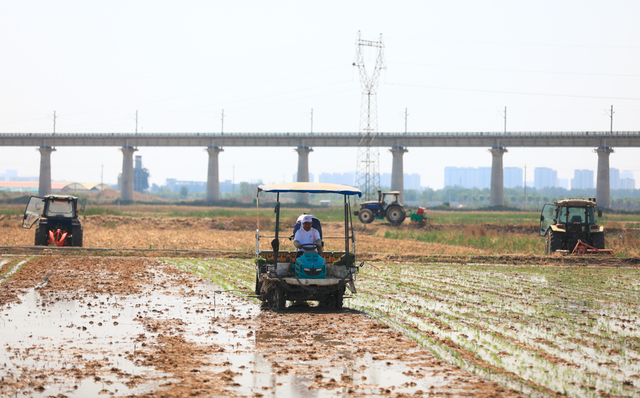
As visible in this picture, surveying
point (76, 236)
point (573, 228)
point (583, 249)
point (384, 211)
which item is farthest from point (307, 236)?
point (384, 211)

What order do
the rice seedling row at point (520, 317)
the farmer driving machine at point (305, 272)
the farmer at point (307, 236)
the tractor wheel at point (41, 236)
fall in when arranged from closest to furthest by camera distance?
the rice seedling row at point (520, 317)
the farmer driving machine at point (305, 272)
the farmer at point (307, 236)
the tractor wheel at point (41, 236)

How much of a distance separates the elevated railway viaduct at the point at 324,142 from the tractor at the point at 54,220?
62892mm

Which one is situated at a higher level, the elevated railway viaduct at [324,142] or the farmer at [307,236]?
the elevated railway viaduct at [324,142]

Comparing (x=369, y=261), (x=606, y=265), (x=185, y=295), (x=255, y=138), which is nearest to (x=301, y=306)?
(x=185, y=295)

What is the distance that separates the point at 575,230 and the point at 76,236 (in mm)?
21448

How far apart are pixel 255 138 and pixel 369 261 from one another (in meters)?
80.2

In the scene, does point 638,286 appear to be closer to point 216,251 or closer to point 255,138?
point 216,251

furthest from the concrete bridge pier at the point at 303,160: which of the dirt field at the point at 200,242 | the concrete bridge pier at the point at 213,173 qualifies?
the dirt field at the point at 200,242

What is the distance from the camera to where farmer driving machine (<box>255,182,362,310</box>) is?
13070mm

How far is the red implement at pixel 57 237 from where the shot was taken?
28370mm

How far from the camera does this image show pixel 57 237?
94.6 ft

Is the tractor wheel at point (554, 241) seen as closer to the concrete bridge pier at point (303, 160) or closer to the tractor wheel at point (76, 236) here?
the tractor wheel at point (76, 236)

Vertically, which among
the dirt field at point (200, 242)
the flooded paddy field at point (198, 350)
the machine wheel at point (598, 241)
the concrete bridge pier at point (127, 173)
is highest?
the concrete bridge pier at point (127, 173)

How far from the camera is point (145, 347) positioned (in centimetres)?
955
